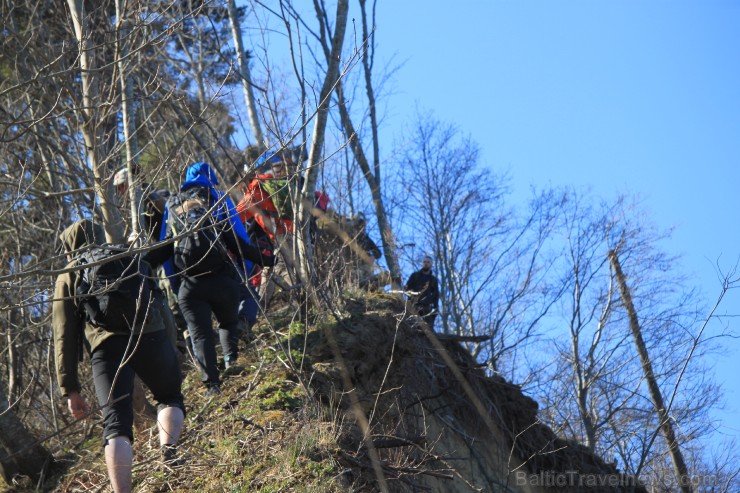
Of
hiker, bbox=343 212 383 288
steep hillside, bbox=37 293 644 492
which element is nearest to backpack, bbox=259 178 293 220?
hiker, bbox=343 212 383 288

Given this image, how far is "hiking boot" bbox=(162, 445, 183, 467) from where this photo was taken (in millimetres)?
5820

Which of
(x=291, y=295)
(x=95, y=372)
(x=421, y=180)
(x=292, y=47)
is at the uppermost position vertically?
(x=421, y=180)

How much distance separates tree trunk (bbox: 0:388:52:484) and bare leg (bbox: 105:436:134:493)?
170cm

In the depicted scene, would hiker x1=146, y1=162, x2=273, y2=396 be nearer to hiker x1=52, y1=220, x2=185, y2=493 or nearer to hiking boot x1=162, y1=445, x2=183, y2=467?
hiking boot x1=162, y1=445, x2=183, y2=467

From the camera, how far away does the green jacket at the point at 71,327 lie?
5.33 m

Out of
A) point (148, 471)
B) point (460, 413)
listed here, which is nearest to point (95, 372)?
point (148, 471)

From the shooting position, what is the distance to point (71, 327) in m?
5.40

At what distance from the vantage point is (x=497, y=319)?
20.4 m

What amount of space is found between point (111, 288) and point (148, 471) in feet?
5.69

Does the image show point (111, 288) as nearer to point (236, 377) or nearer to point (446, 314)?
point (236, 377)

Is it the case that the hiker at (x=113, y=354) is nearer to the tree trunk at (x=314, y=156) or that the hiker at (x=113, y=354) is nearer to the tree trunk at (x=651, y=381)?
the tree trunk at (x=314, y=156)

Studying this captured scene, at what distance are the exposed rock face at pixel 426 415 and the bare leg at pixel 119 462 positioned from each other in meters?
1.59

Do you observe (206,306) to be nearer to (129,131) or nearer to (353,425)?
(353,425)

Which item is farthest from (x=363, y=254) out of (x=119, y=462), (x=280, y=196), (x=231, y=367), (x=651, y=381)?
(x=651, y=381)
